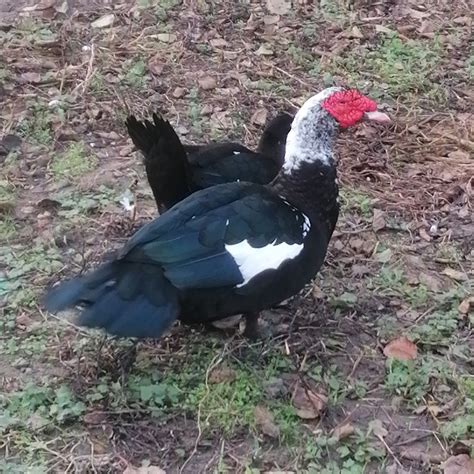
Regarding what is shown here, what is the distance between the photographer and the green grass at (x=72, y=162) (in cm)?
510

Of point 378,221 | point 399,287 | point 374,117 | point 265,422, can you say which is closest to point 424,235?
point 378,221

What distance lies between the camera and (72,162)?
5176mm

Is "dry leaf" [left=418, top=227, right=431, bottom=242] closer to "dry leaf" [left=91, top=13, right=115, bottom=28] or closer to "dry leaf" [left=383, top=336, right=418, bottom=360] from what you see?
"dry leaf" [left=383, top=336, right=418, bottom=360]

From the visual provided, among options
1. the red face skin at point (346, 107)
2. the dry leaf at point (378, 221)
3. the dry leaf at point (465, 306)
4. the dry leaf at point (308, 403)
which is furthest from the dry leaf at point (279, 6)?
the dry leaf at point (308, 403)

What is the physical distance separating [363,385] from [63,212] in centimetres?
182

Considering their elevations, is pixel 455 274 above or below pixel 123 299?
below

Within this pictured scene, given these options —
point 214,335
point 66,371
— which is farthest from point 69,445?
point 214,335

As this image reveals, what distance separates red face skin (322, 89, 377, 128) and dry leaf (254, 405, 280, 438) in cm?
121

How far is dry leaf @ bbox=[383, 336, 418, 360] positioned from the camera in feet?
12.5

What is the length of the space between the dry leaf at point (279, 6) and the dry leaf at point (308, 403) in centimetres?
374

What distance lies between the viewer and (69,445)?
3.38 meters

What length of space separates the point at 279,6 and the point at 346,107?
117 inches

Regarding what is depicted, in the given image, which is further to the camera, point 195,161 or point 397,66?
point 397,66

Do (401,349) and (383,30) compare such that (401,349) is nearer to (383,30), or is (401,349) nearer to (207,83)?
(207,83)
